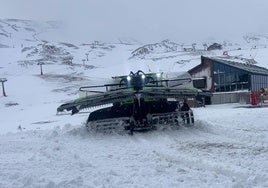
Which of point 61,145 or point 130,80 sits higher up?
point 130,80

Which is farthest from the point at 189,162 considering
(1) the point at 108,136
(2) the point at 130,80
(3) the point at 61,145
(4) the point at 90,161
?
(2) the point at 130,80

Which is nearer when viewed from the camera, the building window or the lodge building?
the lodge building

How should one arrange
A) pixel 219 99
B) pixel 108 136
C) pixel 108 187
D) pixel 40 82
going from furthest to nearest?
pixel 40 82, pixel 219 99, pixel 108 136, pixel 108 187

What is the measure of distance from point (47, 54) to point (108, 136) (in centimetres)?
13876

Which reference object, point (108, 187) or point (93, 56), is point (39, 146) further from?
point (93, 56)

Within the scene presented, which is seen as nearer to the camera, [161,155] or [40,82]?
[161,155]

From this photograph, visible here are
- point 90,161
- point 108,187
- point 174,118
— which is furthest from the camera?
point 174,118

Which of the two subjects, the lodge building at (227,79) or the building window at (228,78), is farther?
the building window at (228,78)

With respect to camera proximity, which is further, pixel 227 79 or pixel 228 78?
pixel 227 79

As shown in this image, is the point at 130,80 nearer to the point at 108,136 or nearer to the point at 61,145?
the point at 108,136

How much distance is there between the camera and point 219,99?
1517 inches

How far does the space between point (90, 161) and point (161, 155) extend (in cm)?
129

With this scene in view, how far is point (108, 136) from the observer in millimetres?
11539

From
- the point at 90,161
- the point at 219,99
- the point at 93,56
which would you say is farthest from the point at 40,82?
the point at 93,56
